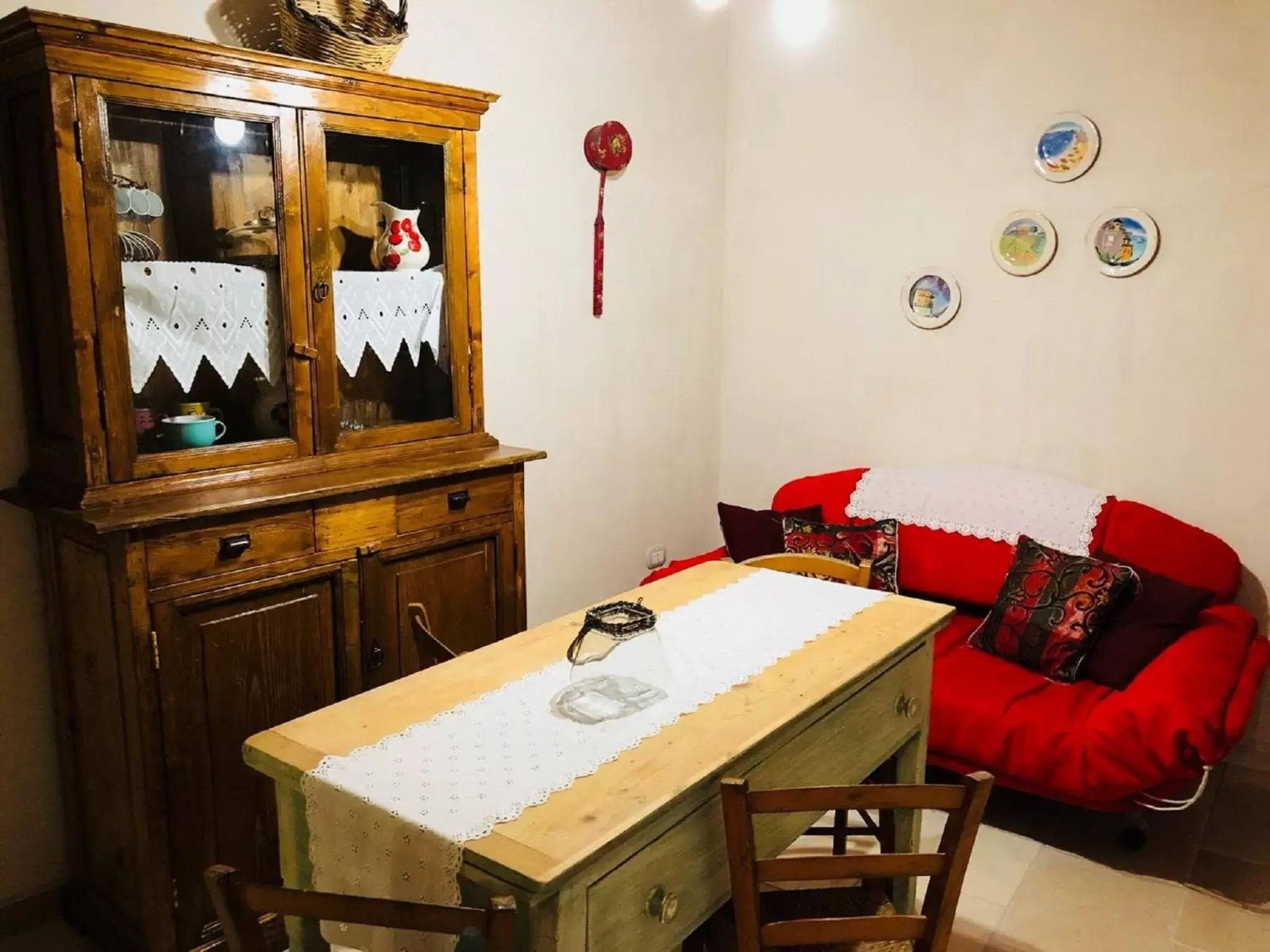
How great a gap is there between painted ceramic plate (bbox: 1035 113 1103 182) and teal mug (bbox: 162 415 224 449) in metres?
2.72

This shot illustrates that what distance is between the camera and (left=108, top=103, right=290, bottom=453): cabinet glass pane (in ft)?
6.86

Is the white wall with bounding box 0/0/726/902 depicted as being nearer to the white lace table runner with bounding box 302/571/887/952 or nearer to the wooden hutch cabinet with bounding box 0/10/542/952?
the wooden hutch cabinet with bounding box 0/10/542/952

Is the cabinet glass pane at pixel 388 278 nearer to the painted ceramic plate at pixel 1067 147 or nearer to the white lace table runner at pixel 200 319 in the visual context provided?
the white lace table runner at pixel 200 319

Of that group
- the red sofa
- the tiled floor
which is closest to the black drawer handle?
the tiled floor

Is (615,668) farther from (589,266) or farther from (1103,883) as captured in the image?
(589,266)

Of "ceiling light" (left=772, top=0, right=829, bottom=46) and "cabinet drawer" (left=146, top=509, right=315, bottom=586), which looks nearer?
"cabinet drawer" (left=146, top=509, right=315, bottom=586)

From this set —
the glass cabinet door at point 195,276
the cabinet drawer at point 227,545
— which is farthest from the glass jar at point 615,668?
the glass cabinet door at point 195,276

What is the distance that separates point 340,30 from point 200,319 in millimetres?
739

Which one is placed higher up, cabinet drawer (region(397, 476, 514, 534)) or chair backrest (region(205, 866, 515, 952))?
cabinet drawer (region(397, 476, 514, 534))

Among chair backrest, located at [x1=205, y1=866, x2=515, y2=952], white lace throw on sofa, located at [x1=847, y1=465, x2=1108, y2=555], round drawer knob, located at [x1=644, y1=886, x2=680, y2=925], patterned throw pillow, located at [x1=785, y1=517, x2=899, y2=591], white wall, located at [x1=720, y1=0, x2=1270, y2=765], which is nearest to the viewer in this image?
chair backrest, located at [x1=205, y1=866, x2=515, y2=952]

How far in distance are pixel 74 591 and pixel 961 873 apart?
1.88 metres

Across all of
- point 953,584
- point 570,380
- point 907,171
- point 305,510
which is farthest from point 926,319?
point 305,510

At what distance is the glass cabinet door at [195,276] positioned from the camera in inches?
79.8

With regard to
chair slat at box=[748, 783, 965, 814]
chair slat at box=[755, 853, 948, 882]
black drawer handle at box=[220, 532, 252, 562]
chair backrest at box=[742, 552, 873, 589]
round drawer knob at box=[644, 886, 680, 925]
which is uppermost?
black drawer handle at box=[220, 532, 252, 562]
